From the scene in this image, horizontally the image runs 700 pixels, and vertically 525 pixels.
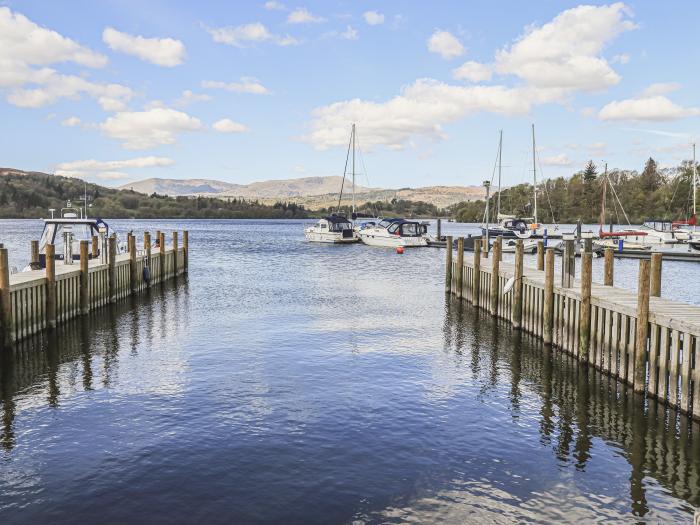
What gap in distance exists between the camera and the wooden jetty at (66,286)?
2102cm

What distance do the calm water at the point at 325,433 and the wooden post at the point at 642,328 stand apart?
721 millimetres

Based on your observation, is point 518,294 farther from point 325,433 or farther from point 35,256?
point 35,256

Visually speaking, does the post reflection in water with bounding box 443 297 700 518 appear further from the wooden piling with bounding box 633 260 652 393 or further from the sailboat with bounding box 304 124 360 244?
the sailboat with bounding box 304 124 360 244

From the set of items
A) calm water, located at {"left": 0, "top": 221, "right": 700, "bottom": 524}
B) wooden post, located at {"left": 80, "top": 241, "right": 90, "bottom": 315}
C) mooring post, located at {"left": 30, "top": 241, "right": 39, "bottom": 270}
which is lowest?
calm water, located at {"left": 0, "top": 221, "right": 700, "bottom": 524}

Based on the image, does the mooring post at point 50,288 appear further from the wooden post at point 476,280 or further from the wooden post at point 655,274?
the wooden post at point 655,274

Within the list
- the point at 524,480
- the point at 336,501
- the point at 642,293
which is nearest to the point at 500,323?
the point at 642,293

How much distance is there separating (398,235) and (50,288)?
67.2 m

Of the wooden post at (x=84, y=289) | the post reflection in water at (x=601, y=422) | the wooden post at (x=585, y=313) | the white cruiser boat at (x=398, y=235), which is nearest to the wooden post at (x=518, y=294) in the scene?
the post reflection in water at (x=601, y=422)

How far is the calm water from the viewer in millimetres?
10539

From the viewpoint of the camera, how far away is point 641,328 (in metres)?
15.6

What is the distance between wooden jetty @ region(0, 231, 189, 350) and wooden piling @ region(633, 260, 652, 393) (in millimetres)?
18995

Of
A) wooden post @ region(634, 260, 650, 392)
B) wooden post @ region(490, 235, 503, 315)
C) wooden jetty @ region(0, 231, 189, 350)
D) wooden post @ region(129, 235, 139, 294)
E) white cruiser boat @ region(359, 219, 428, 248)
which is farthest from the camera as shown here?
white cruiser boat @ region(359, 219, 428, 248)

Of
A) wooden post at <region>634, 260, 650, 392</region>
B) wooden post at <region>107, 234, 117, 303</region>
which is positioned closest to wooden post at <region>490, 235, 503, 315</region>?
wooden post at <region>634, 260, 650, 392</region>

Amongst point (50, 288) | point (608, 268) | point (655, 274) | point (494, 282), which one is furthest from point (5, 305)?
point (608, 268)
